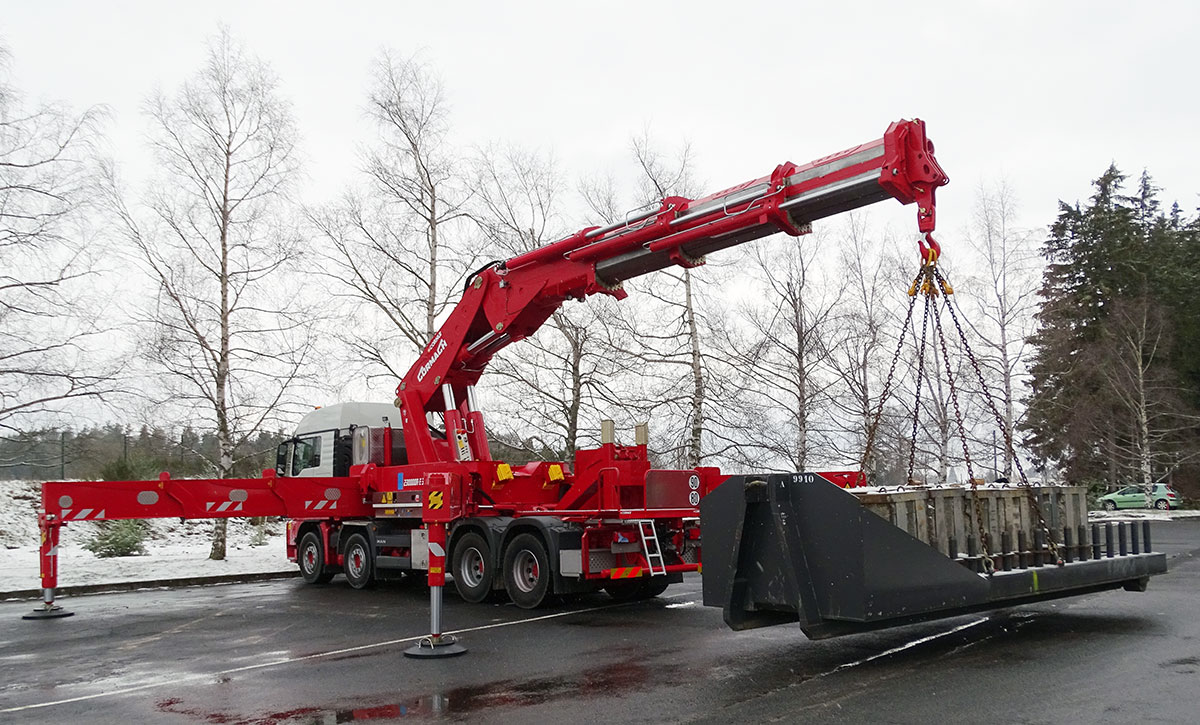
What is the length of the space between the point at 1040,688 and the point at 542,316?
28.1ft

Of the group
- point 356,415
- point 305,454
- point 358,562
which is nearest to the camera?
point 358,562

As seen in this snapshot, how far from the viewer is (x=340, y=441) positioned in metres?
16.8

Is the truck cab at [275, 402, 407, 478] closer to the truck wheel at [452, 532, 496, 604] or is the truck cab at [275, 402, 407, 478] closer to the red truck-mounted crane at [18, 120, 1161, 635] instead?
the red truck-mounted crane at [18, 120, 1161, 635]

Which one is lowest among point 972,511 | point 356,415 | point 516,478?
point 972,511

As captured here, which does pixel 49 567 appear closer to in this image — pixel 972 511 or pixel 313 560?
pixel 313 560

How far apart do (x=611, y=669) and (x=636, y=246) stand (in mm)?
5315

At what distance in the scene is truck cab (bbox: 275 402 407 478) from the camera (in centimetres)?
1614

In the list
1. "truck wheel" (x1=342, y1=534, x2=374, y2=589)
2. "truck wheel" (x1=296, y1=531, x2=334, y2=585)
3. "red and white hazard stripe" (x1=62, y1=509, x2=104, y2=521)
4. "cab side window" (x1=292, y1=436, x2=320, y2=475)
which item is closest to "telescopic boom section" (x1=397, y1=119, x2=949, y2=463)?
"truck wheel" (x1=342, y1=534, x2=374, y2=589)

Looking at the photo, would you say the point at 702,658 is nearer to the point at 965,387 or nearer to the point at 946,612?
the point at 946,612

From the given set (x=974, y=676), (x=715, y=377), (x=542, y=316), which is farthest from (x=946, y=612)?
(x=715, y=377)

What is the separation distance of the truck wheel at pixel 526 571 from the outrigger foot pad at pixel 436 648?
308 centimetres

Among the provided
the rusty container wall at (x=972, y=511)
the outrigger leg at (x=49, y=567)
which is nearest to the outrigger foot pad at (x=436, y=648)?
the rusty container wall at (x=972, y=511)

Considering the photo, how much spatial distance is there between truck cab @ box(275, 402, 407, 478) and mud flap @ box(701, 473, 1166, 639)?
9.42 m

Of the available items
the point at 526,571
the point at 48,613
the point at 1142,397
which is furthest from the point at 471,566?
the point at 1142,397
